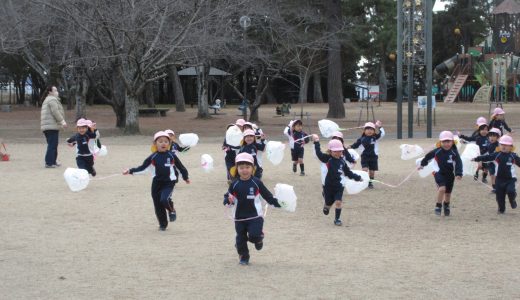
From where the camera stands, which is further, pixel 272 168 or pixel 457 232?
pixel 272 168

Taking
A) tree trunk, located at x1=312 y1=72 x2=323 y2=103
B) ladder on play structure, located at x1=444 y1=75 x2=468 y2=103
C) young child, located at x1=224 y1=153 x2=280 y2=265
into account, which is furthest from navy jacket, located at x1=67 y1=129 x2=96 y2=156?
tree trunk, located at x1=312 y1=72 x2=323 y2=103

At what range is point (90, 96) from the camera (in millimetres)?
63781

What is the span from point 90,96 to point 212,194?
53.5 m

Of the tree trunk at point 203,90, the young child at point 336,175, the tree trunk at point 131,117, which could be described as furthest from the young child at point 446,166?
the tree trunk at point 203,90

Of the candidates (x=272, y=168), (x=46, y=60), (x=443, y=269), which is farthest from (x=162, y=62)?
(x=443, y=269)

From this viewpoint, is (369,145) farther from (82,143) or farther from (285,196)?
(285,196)

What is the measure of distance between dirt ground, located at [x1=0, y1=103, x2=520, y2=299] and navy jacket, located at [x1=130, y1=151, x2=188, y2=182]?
27.1 inches

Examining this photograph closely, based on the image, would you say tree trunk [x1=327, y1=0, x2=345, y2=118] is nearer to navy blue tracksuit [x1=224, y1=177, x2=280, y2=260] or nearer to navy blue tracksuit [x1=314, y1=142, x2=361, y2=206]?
navy blue tracksuit [x1=314, y1=142, x2=361, y2=206]

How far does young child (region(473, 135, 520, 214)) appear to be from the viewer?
10.3 metres

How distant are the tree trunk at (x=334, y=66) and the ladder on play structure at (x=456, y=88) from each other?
25.7 m

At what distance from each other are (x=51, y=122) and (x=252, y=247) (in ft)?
31.6

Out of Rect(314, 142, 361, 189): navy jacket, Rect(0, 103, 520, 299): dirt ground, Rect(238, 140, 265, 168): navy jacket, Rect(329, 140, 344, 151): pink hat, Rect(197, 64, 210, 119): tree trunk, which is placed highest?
Rect(197, 64, 210, 119): tree trunk

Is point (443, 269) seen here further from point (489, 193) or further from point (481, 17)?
point (481, 17)

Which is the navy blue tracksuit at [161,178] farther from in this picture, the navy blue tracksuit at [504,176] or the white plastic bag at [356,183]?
the navy blue tracksuit at [504,176]
